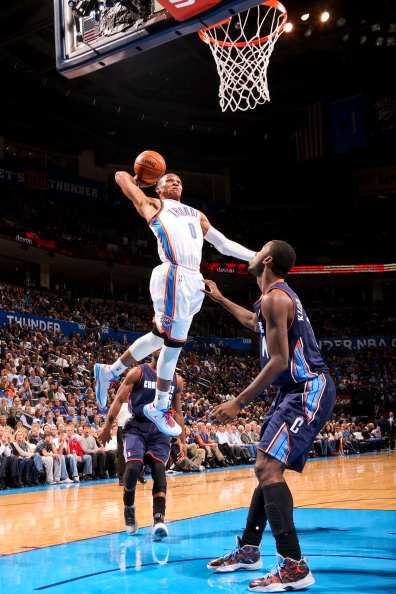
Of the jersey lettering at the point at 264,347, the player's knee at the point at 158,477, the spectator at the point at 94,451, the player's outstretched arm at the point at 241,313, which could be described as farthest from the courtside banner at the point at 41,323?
the jersey lettering at the point at 264,347

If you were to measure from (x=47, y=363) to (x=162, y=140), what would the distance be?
20816 mm

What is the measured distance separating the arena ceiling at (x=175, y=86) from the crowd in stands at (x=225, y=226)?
3567 millimetres

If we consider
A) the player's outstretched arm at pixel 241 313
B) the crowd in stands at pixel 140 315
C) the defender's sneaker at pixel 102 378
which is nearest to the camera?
the player's outstretched arm at pixel 241 313

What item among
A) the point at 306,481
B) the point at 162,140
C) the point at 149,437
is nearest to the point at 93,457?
the point at 306,481

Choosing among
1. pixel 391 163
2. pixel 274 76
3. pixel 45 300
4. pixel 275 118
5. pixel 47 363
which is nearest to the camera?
pixel 47 363

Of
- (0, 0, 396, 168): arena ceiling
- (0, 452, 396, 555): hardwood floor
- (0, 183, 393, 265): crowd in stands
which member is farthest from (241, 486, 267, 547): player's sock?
(0, 183, 393, 265): crowd in stands

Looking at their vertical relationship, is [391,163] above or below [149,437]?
above

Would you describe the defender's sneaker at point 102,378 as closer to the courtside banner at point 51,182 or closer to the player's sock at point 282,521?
the player's sock at point 282,521

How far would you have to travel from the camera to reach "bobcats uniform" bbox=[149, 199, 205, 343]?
516 centimetres

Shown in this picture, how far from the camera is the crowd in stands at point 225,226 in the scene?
3050 cm

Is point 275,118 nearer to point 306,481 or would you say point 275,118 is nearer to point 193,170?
point 193,170

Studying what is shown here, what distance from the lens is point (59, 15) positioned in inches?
253

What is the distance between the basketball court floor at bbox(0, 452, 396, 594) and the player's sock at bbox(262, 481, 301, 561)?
265 mm

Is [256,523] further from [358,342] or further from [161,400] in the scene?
[358,342]
